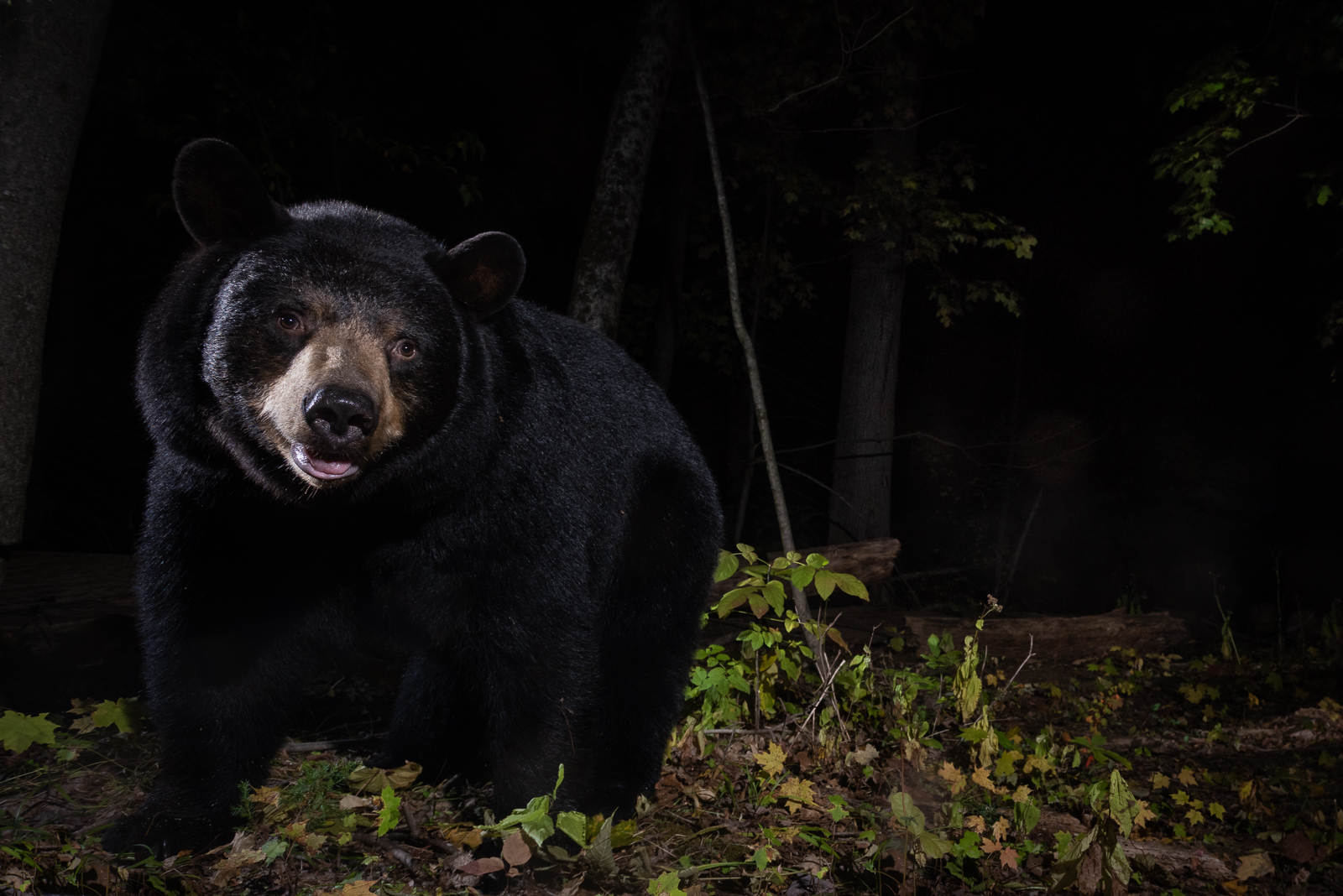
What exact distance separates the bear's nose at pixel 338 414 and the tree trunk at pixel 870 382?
759cm

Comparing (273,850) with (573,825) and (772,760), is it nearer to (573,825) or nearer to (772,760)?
(573,825)

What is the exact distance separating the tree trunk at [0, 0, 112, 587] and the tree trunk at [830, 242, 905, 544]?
7.51 metres

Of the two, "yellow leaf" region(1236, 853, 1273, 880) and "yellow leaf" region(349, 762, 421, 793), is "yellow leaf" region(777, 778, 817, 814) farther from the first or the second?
"yellow leaf" region(1236, 853, 1273, 880)

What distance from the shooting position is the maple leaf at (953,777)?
10.4ft

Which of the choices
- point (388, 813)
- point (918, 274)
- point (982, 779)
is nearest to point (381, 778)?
point (388, 813)

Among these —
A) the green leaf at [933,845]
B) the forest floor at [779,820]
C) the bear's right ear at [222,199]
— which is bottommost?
the forest floor at [779,820]

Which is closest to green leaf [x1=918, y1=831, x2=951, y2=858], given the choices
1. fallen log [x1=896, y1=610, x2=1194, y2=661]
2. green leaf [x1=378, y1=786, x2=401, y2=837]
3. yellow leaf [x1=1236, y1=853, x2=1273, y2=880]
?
yellow leaf [x1=1236, y1=853, x2=1273, y2=880]

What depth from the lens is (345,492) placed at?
2.54 metres

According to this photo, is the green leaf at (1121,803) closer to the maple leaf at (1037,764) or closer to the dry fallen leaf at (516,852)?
the maple leaf at (1037,764)

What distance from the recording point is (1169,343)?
13438mm

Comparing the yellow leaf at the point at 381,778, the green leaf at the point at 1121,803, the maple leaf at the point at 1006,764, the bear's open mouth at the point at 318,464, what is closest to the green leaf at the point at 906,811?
the green leaf at the point at 1121,803

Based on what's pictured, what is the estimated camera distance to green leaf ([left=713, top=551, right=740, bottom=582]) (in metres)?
3.70

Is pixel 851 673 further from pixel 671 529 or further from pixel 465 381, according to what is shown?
pixel 465 381

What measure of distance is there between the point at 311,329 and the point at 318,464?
1.28 feet
